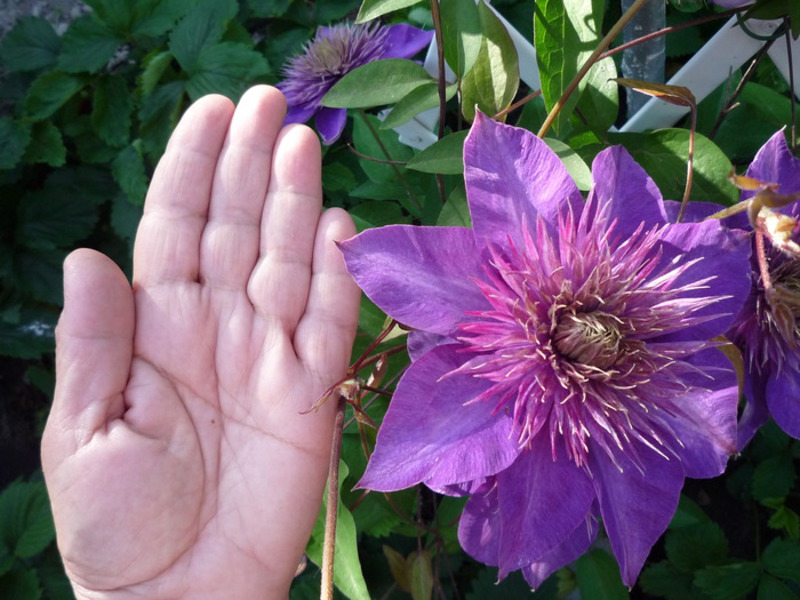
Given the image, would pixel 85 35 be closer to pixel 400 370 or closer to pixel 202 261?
pixel 202 261

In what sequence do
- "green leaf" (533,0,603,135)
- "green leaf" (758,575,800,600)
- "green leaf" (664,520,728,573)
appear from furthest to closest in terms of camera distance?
"green leaf" (664,520,728,573)
"green leaf" (758,575,800,600)
"green leaf" (533,0,603,135)

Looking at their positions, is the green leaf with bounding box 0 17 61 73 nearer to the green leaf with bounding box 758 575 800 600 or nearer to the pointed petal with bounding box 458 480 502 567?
the pointed petal with bounding box 458 480 502 567

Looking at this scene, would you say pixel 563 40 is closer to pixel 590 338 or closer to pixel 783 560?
pixel 590 338

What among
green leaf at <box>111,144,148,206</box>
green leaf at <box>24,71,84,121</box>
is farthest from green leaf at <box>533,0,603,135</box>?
green leaf at <box>24,71,84,121</box>

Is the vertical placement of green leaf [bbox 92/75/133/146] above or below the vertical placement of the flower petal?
below

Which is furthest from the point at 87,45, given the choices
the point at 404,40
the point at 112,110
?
the point at 404,40

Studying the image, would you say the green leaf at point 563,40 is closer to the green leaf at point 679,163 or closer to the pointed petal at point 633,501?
the green leaf at point 679,163
